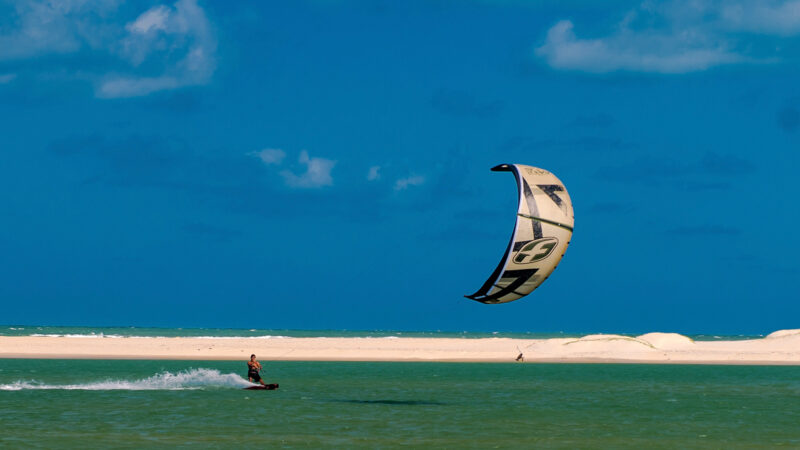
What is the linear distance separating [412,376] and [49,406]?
2592cm

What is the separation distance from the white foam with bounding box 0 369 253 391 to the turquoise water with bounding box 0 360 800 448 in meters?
0.09

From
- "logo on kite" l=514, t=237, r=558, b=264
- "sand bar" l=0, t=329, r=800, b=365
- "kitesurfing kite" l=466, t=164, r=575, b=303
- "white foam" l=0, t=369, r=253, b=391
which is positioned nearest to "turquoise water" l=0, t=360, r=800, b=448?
"white foam" l=0, t=369, r=253, b=391

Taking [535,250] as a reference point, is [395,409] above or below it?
below

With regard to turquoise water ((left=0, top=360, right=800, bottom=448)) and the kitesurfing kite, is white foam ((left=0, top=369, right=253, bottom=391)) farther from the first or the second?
the kitesurfing kite

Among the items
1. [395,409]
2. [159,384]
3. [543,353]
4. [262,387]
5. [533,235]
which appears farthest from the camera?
[543,353]

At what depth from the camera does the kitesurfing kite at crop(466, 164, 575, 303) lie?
20.2 metres

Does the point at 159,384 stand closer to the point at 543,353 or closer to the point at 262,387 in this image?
the point at 262,387

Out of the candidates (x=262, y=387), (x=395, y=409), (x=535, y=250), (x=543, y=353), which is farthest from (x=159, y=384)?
(x=543, y=353)

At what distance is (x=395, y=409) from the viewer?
129 ft

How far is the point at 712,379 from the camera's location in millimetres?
60938

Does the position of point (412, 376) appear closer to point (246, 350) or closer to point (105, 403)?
point (105, 403)

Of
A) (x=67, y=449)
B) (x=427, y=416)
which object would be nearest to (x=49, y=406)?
(x=67, y=449)

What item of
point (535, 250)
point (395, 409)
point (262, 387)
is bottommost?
point (395, 409)

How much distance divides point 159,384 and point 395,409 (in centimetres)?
1638
